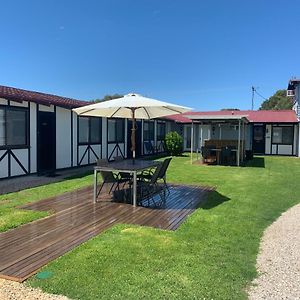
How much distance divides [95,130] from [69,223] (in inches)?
388

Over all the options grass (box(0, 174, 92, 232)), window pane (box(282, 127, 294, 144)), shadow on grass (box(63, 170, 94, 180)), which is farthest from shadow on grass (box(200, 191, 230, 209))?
window pane (box(282, 127, 294, 144))

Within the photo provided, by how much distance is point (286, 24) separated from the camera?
59.4 feet

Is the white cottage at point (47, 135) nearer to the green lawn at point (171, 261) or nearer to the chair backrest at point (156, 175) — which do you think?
the chair backrest at point (156, 175)

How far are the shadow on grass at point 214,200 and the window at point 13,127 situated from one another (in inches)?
249

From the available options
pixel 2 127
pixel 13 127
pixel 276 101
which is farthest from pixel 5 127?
pixel 276 101

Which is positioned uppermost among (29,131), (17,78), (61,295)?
(17,78)

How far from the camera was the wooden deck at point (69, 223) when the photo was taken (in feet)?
13.5

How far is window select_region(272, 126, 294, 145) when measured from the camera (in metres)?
23.0

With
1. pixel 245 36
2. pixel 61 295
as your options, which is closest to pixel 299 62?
pixel 245 36

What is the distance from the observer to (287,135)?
75.7 ft

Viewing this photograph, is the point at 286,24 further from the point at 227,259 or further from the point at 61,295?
the point at 61,295

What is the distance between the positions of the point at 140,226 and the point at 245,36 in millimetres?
Result: 18367

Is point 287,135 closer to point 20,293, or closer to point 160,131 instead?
point 160,131

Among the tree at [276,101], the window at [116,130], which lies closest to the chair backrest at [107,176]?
the window at [116,130]
